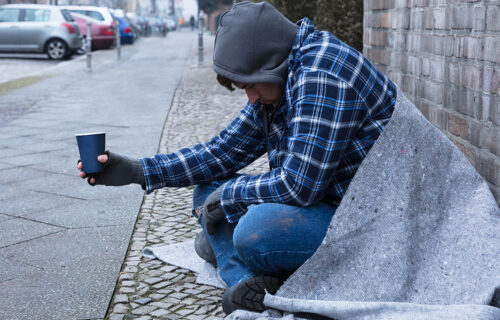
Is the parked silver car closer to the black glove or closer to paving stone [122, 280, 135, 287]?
paving stone [122, 280, 135, 287]

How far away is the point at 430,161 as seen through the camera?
2.18 meters

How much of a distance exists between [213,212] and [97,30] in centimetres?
1914

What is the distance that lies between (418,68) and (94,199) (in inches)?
84.0

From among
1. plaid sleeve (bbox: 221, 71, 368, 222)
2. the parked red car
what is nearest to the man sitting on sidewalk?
plaid sleeve (bbox: 221, 71, 368, 222)

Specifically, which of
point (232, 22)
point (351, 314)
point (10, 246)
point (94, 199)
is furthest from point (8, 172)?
point (351, 314)

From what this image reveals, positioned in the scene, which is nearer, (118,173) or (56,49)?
(118,173)

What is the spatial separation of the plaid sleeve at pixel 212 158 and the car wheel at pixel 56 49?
15.5 metres

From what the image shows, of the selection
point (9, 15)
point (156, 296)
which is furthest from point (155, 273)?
point (9, 15)

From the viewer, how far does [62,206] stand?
4074 millimetres

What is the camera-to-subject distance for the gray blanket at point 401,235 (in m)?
2.07

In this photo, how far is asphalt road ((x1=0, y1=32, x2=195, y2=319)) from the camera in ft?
8.96

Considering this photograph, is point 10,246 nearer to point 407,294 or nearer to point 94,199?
point 94,199

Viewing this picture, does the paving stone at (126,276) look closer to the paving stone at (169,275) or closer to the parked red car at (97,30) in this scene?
the paving stone at (169,275)

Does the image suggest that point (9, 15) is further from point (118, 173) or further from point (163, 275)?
point (118, 173)
